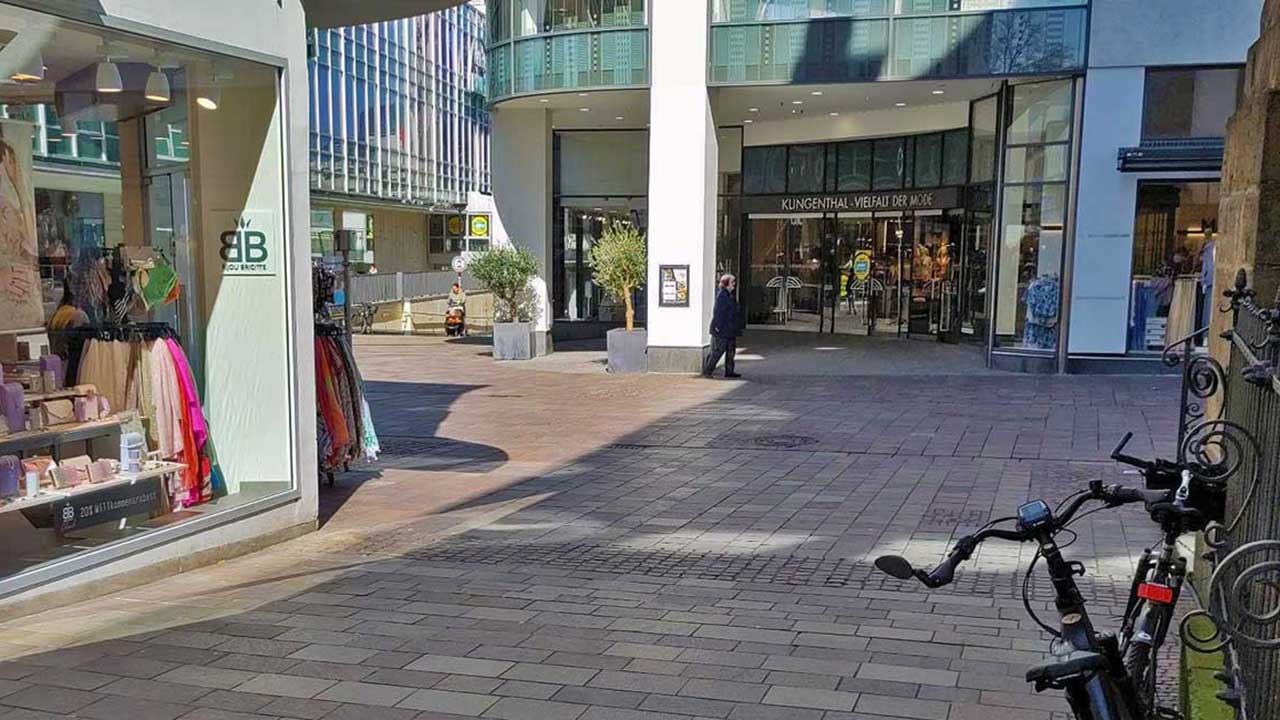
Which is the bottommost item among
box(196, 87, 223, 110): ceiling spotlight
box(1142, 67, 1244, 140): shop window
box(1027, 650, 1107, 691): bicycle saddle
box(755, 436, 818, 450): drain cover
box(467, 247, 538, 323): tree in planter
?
box(755, 436, 818, 450): drain cover

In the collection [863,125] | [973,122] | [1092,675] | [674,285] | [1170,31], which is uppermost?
[1170,31]

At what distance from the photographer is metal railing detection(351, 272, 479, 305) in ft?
110

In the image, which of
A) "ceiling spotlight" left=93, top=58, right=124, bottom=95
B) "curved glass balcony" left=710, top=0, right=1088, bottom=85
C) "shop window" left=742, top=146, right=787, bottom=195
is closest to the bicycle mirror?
"ceiling spotlight" left=93, top=58, right=124, bottom=95

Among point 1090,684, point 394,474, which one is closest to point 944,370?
point 394,474

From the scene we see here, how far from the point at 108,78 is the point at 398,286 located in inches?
1207

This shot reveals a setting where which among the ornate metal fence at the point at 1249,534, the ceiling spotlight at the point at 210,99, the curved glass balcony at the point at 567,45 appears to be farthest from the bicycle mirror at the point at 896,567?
the curved glass balcony at the point at 567,45

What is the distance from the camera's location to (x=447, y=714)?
156 inches

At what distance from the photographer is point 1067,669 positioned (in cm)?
218

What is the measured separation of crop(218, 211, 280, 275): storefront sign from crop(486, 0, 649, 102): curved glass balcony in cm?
1179

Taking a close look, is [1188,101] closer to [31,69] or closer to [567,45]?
[567,45]

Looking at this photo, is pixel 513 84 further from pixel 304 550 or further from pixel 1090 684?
pixel 1090 684

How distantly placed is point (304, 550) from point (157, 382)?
149cm

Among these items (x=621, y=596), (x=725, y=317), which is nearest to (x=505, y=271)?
(x=725, y=317)

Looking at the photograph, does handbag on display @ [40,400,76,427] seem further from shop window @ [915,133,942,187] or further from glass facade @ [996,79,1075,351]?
shop window @ [915,133,942,187]
